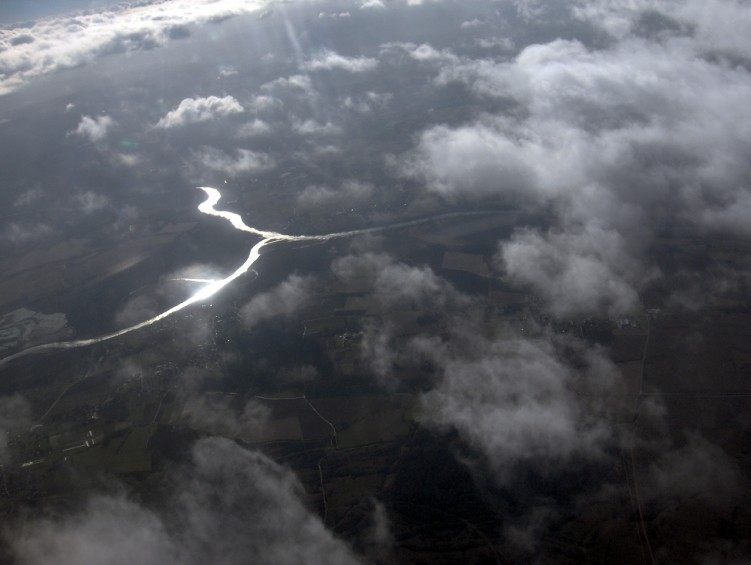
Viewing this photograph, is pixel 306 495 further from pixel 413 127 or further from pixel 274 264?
pixel 413 127

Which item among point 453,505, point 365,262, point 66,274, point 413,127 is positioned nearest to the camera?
point 453,505

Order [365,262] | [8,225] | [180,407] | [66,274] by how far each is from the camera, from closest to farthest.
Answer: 1. [180,407]
2. [365,262]
3. [66,274]
4. [8,225]

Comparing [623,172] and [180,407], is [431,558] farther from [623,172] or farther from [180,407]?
[623,172]

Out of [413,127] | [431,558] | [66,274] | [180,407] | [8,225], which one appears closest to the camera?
[431,558]

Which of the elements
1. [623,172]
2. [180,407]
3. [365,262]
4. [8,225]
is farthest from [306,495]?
[8,225]

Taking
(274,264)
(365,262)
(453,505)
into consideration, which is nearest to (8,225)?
(274,264)

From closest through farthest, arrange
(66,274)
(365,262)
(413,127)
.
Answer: (365,262) < (66,274) < (413,127)

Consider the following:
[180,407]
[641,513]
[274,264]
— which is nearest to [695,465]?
[641,513]

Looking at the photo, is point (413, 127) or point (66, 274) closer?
point (66, 274)

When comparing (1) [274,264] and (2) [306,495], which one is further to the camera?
(1) [274,264]
